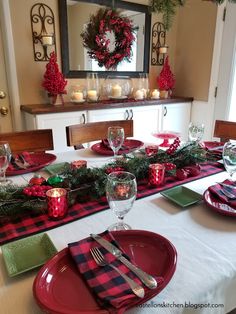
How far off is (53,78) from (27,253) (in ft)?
6.14

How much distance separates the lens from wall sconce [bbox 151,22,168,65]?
115 inches

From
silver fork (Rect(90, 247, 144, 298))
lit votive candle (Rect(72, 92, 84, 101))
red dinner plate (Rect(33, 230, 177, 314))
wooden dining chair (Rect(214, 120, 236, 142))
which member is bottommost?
red dinner plate (Rect(33, 230, 177, 314))

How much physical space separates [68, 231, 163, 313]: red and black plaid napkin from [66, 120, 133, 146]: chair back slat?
3.36ft

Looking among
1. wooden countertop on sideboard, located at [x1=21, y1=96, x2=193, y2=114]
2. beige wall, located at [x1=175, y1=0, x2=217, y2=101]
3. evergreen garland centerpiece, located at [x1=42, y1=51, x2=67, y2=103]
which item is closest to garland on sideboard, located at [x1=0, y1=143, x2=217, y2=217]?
wooden countertop on sideboard, located at [x1=21, y1=96, x2=193, y2=114]

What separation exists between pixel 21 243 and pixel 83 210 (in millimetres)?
232

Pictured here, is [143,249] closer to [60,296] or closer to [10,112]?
[60,296]

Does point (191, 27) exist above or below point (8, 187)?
above

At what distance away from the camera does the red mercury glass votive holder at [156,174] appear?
3.28ft

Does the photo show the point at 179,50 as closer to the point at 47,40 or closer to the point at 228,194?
the point at 47,40

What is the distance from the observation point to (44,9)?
2230 mm

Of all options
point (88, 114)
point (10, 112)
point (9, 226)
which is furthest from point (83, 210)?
point (10, 112)

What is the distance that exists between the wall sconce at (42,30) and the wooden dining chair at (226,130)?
1553mm

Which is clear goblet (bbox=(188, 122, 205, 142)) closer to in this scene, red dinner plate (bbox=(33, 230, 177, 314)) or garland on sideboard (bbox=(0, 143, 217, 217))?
garland on sideboard (bbox=(0, 143, 217, 217))

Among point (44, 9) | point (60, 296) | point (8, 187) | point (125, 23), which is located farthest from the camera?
point (125, 23)
